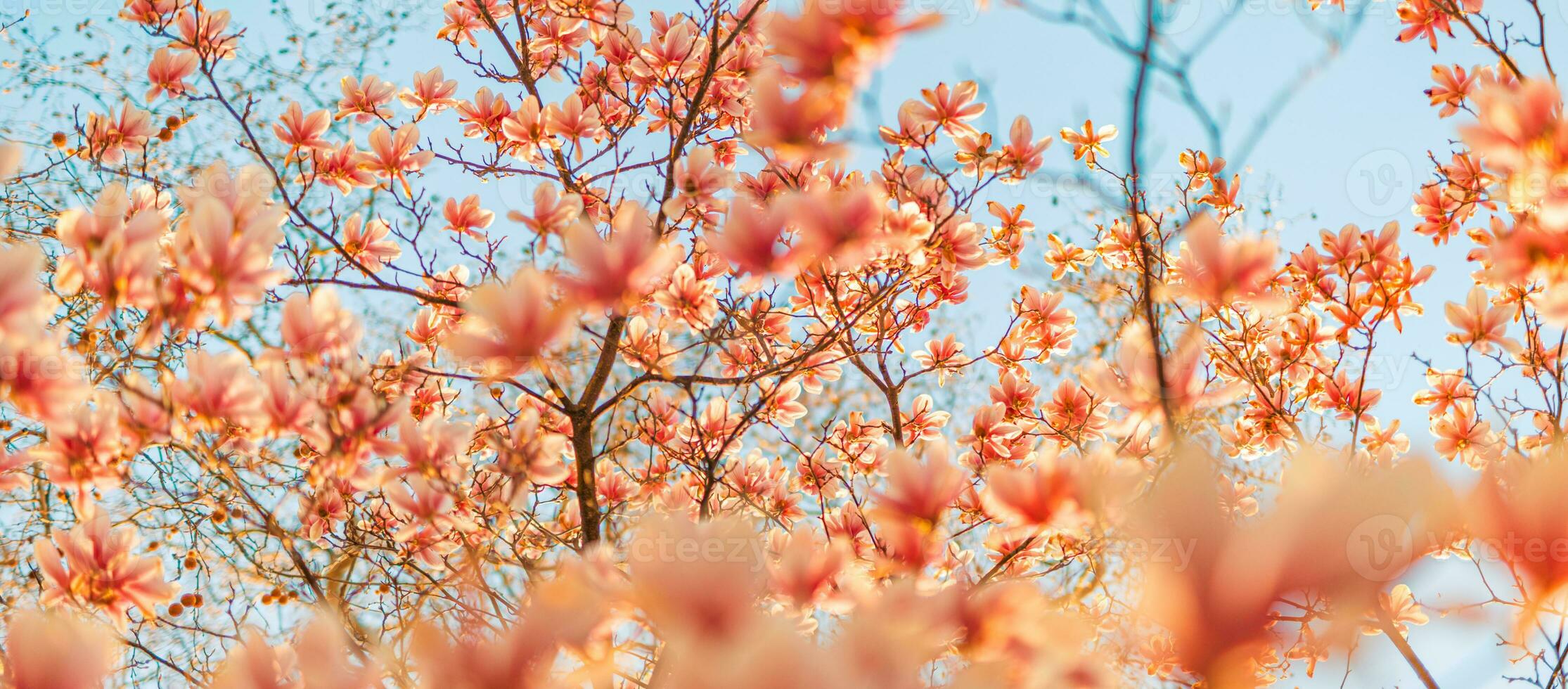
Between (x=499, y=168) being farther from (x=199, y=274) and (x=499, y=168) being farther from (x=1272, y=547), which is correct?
(x=1272, y=547)

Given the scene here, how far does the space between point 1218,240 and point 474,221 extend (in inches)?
57.3

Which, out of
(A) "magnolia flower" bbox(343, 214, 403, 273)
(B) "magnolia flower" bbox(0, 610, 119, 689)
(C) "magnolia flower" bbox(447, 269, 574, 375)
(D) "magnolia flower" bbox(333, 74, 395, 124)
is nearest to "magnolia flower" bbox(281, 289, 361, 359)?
(C) "magnolia flower" bbox(447, 269, 574, 375)

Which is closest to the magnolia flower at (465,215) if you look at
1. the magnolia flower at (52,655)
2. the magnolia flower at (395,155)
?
the magnolia flower at (395,155)

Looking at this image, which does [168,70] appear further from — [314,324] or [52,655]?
[52,655]
